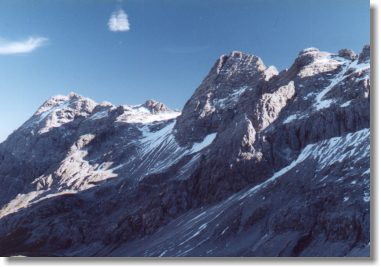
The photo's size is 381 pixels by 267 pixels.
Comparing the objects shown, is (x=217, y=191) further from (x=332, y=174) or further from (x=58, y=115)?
(x=58, y=115)

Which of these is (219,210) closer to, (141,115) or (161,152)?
(161,152)

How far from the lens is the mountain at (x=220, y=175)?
38.1 metres

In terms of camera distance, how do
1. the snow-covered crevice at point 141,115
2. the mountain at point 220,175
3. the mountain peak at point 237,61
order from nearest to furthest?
the mountain peak at point 237,61 → the mountain at point 220,175 → the snow-covered crevice at point 141,115

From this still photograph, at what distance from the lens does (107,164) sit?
290ft

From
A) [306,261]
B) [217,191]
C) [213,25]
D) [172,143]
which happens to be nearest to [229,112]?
[172,143]

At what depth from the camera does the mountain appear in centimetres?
3806

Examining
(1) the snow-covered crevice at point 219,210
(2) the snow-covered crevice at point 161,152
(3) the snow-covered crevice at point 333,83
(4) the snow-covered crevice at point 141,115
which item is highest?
(4) the snow-covered crevice at point 141,115

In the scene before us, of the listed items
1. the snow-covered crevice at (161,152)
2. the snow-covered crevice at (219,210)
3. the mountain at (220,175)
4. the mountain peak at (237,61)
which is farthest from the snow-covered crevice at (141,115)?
the snow-covered crevice at (219,210)

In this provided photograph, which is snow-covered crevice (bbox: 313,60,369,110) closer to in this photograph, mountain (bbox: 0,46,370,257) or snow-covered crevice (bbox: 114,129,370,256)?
mountain (bbox: 0,46,370,257)

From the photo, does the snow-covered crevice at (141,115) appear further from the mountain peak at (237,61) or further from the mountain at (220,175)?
the mountain peak at (237,61)

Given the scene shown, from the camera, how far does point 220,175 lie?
57.2m

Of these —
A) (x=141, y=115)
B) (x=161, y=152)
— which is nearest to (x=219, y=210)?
(x=161, y=152)

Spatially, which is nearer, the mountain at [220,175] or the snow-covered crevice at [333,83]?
the mountain at [220,175]

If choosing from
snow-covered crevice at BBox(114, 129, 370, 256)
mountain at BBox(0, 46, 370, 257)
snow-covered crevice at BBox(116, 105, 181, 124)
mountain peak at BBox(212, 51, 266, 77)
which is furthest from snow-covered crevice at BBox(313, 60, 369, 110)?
snow-covered crevice at BBox(116, 105, 181, 124)
